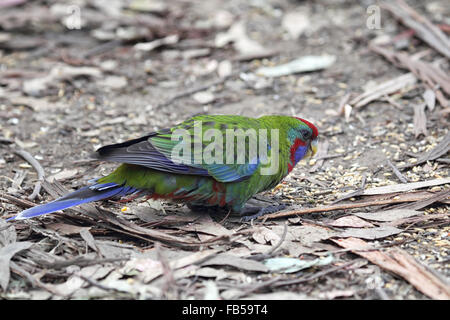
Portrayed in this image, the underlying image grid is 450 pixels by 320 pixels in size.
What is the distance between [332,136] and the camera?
18.6ft

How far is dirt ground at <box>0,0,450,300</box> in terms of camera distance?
3467 millimetres

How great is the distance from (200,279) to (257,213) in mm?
1045

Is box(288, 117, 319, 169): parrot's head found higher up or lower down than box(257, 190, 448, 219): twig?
higher up

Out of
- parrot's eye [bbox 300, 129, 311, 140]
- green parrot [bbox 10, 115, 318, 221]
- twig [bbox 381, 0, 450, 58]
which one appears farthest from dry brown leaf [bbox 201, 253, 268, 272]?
twig [bbox 381, 0, 450, 58]

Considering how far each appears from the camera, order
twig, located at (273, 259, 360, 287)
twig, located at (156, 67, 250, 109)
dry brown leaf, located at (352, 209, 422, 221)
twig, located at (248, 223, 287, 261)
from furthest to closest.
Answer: twig, located at (156, 67, 250, 109) → dry brown leaf, located at (352, 209, 422, 221) → twig, located at (248, 223, 287, 261) → twig, located at (273, 259, 360, 287)

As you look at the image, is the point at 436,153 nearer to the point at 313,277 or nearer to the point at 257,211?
the point at 257,211

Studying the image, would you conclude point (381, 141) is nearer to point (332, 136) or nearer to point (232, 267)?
point (332, 136)

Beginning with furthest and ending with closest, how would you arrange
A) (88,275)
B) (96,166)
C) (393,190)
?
(96,166), (393,190), (88,275)

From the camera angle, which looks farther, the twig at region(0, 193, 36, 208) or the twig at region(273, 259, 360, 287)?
the twig at region(0, 193, 36, 208)

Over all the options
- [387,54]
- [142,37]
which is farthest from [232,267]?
[142,37]

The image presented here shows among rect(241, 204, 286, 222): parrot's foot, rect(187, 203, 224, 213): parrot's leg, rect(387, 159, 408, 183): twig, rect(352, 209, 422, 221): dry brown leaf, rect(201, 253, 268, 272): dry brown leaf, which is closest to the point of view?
rect(201, 253, 268, 272): dry brown leaf

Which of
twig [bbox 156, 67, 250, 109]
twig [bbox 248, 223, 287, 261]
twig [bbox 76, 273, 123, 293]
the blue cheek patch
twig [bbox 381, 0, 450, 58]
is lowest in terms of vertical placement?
twig [bbox 76, 273, 123, 293]

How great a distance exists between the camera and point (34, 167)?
5141mm

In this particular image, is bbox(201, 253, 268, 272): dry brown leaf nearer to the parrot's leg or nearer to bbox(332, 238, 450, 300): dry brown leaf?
bbox(332, 238, 450, 300): dry brown leaf
